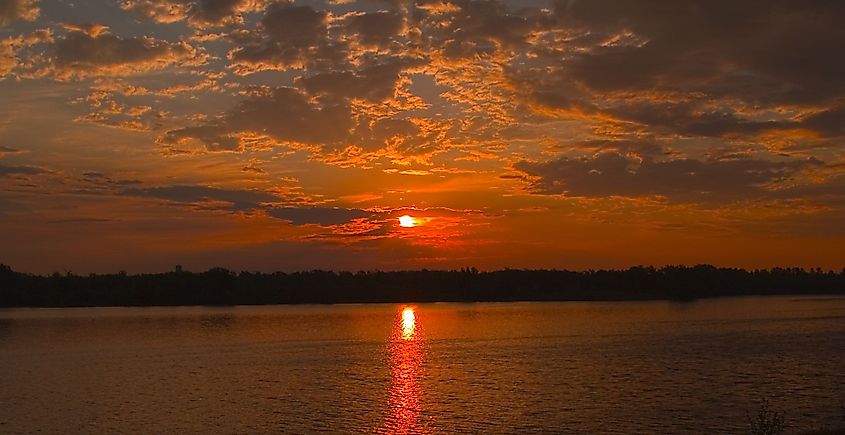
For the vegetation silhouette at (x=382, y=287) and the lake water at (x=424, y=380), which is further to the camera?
A: the vegetation silhouette at (x=382, y=287)

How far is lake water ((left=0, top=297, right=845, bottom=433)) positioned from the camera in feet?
104

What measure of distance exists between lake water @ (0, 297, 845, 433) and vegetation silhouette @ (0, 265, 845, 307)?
77458mm

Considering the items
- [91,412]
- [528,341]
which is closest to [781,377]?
[528,341]

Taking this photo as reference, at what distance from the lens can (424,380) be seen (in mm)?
44656

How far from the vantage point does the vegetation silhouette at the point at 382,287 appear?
511 ft

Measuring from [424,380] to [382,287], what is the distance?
144 meters

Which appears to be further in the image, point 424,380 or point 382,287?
point 382,287

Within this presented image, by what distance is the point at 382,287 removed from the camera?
18862 cm

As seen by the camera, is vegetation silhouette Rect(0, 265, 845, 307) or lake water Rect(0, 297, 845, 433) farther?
vegetation silhouette Rect(0, 265, 845, 307)

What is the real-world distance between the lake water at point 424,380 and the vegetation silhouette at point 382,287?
77458 mm

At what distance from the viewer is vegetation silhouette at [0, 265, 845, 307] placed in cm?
15588

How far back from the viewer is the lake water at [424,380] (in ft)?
104

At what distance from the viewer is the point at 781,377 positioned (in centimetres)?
4212

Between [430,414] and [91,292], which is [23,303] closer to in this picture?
[91,292]
